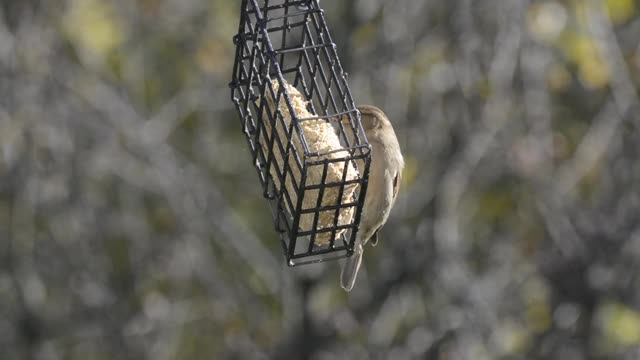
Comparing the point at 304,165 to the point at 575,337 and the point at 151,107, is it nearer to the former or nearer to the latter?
the point at 575,337

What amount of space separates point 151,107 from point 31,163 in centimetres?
201

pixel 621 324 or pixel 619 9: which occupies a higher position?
pixel 619 9

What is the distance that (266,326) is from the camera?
10.2 metres

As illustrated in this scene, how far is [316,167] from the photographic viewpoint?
4.28 metres

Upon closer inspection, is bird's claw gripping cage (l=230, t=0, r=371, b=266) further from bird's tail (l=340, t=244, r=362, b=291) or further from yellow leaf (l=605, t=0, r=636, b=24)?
yellow leaf (l=605, t=0, r=636, b=24)

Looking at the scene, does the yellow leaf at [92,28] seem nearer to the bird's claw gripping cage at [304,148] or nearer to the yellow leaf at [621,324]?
the yellow leaf at [621,324]

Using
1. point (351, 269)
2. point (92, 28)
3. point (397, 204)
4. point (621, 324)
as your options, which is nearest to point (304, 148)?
point (351, 269)

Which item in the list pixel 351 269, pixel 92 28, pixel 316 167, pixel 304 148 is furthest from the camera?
pixel 92 28

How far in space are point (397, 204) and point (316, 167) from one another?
4.78 meters

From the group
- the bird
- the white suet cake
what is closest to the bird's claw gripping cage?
the white suet cake

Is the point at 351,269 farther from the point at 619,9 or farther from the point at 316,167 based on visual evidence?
the point at 619,9

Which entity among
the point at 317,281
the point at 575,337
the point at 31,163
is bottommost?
the point at 575,337

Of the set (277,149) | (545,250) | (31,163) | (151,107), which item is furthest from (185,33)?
(277,149)

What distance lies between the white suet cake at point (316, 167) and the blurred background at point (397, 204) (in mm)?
4021
